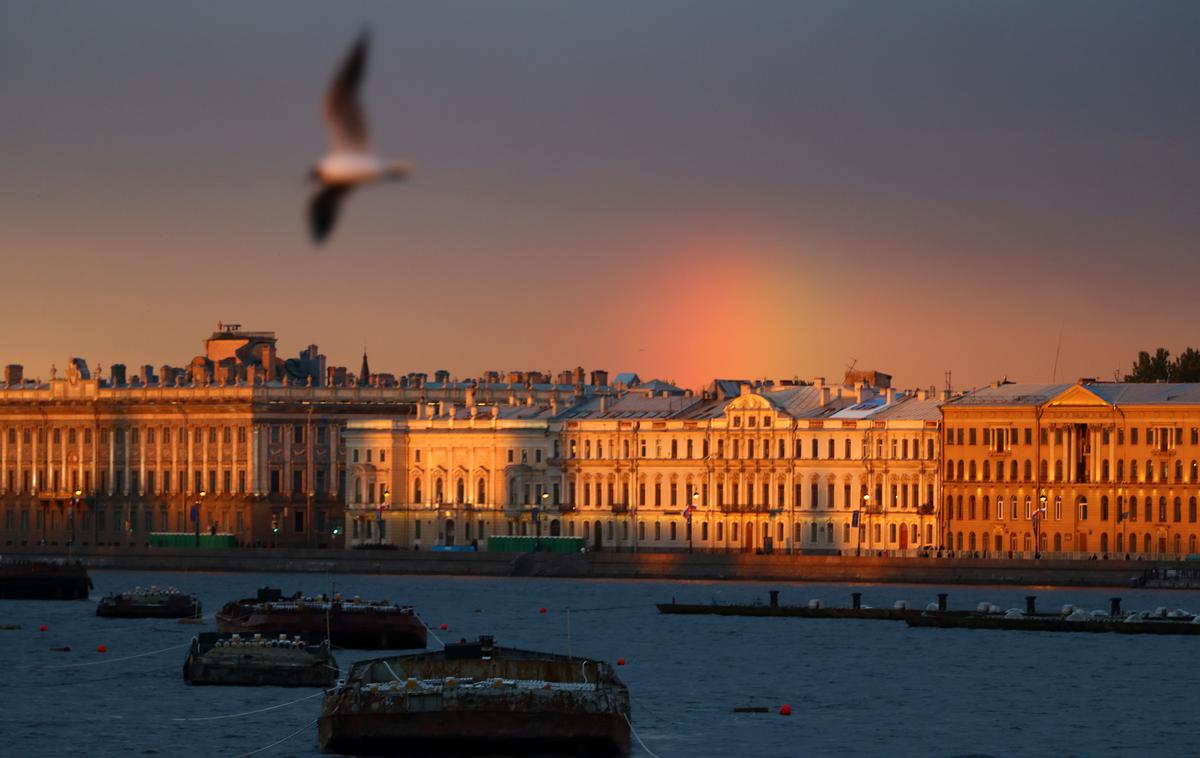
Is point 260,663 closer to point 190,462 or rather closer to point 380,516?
point 380,516

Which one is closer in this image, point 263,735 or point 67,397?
point 263,735

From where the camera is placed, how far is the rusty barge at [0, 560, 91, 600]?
316 ft

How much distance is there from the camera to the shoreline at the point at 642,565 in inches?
3883

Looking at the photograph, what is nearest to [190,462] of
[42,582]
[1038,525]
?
[42,582]

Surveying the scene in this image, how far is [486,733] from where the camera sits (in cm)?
4431

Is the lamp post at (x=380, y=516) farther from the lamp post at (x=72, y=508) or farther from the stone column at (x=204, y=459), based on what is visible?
the lamp post at (x=72, y=508)

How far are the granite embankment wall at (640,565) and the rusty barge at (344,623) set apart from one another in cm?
3419

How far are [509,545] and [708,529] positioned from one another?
6693 mm

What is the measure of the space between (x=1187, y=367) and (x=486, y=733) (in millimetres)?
80238

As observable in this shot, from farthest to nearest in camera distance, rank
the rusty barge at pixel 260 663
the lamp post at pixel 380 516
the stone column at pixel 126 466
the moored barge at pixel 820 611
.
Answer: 1. the stone column at pixel 126 466
2. the lamp post at pixel 380 516
3. the moored barge at pixel 820 611
4. the rusty barge at pixel 260 663

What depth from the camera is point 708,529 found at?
117375 millimetres

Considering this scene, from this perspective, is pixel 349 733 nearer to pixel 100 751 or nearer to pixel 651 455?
pixel 100 751

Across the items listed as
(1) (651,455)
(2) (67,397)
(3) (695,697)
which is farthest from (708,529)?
(3) (695,697)

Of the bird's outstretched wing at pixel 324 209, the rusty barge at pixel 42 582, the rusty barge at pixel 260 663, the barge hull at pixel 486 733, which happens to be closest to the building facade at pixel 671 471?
the rusty barge at pixel 42 582
